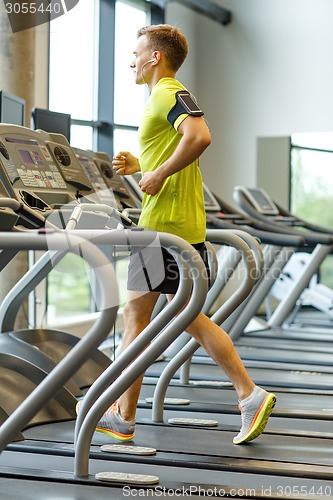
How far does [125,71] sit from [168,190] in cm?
Answer: 539

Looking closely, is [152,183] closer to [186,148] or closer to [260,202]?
[186,148]

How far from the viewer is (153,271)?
3.08m

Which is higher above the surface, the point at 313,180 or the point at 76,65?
the point at 76,65

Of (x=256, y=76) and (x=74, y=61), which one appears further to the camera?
(x=256, y=76)

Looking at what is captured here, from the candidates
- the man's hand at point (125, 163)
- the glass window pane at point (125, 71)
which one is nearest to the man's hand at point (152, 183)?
the man's hand at point (125, 163)

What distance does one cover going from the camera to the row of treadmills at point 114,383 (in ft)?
8.34

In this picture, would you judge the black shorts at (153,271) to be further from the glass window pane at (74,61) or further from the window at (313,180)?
the window at (313,180)

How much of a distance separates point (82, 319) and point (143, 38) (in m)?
4.46

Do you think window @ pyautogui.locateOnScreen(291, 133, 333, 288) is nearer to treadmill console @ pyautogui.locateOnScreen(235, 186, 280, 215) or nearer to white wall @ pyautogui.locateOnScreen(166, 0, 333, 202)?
white wall @ pyautogui.locateOnScreen(166, 0, 333, 202)

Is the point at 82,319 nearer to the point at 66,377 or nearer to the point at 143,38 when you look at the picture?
the point at 143,38

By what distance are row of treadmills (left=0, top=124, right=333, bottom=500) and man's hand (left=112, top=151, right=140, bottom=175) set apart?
186mm

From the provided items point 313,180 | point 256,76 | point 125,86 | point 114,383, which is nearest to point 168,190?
point 114,383

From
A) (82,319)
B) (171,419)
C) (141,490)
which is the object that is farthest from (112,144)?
(141,490)

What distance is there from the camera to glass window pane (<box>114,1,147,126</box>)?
27.0ft
